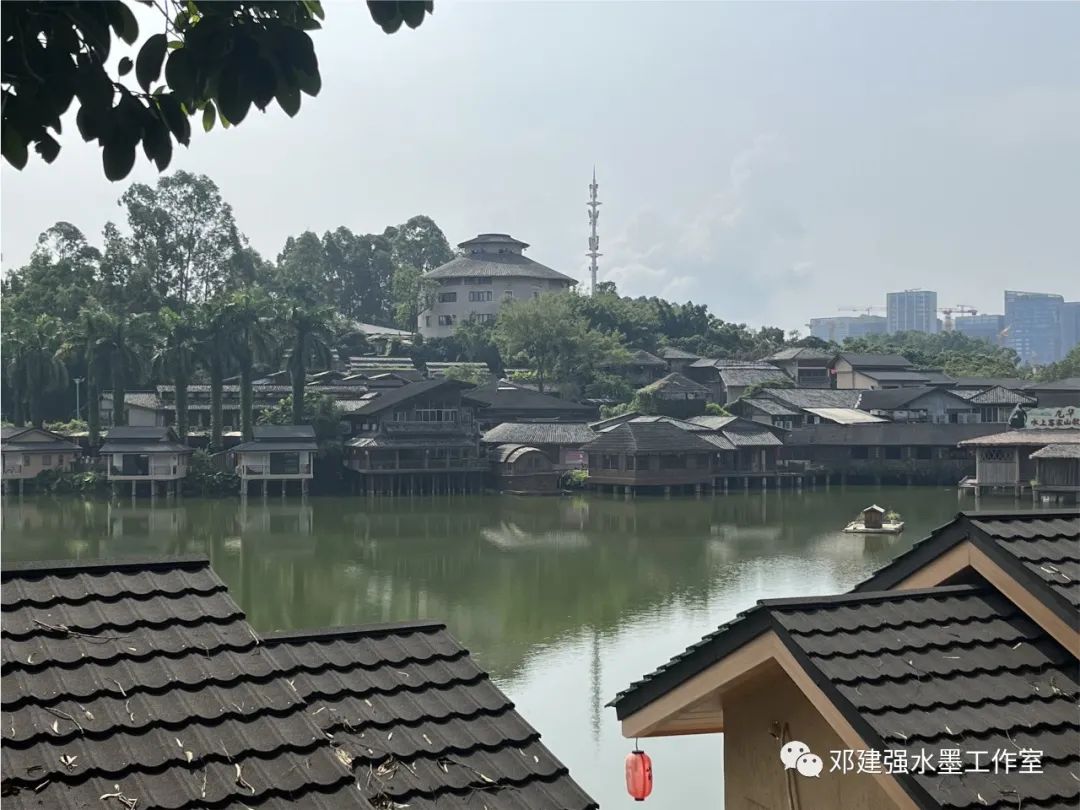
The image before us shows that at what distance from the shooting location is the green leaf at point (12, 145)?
1945mm

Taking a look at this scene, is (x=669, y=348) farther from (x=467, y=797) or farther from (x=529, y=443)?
(x=467, y=797)

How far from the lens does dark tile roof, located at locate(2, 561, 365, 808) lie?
1.97 meters

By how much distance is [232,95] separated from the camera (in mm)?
1940

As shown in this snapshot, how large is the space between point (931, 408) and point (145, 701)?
1572 inches

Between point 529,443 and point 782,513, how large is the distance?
8.82m

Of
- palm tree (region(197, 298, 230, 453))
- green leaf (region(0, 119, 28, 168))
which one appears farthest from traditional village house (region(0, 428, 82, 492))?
green leaf (region(0, 119, 28, 168))

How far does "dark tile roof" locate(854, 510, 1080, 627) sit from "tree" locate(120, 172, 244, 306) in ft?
143

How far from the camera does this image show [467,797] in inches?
97.7

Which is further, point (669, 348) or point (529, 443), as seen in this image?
point (669, 348)

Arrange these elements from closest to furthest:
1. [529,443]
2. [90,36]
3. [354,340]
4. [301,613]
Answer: [90,36] < [301,613] < [529,443] < [354,340]

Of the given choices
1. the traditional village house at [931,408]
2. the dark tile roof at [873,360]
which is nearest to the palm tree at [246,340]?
the traditional village house at [931,408]

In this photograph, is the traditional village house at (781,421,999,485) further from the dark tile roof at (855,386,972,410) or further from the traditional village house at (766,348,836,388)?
the traditional village house at (766,348,836,388)

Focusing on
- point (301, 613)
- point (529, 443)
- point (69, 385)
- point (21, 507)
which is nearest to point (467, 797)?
point (301, 613)

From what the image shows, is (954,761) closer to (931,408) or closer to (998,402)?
(931,408)
